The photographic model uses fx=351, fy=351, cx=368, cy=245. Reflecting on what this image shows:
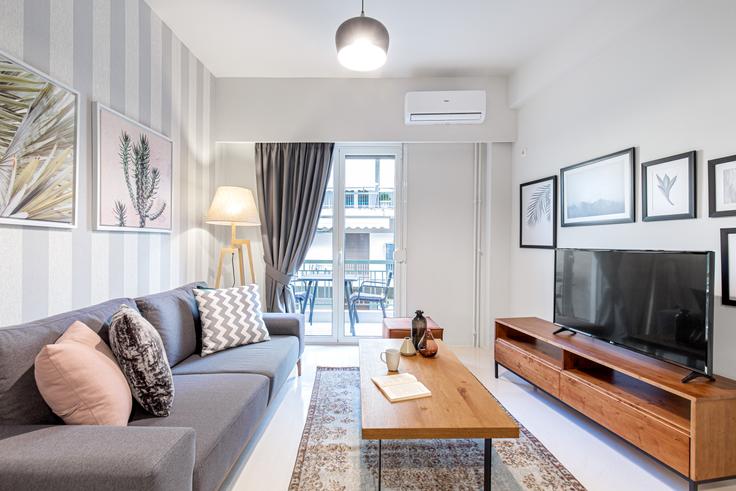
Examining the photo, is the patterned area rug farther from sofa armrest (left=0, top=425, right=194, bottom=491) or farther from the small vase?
sofa armrest (left=0, top=425, right=194, bottom=491)

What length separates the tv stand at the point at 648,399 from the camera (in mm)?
1568

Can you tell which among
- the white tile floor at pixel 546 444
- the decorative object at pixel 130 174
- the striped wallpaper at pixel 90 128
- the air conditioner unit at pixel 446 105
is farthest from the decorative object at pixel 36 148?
the air conditioner unit at pixel 446 105

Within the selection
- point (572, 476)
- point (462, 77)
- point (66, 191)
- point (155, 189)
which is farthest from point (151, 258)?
point (462, 77)

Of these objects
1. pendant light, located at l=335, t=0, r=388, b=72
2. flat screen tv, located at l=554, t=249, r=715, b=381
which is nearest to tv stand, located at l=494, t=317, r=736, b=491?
flat screen tv, located at l=554, t=249, r=715, b=381

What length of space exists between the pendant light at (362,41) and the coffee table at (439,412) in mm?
1828

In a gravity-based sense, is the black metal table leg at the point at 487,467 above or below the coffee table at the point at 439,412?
below

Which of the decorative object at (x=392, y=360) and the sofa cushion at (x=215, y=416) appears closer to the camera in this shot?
the sofa cushion at (x=215, y=416)

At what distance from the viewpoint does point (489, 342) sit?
3936 millimetres

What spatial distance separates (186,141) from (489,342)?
368 centimetres

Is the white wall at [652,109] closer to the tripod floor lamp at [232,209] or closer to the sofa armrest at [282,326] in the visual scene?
the sofa armrest at [282,326]

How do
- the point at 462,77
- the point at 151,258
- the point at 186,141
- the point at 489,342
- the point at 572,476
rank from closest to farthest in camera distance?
the point at 572,476 → the point at 151,258 → the point at 186,141 → the point at 462,77 → the point at 489,342

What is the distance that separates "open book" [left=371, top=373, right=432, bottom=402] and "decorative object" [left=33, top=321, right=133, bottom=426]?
1.13m

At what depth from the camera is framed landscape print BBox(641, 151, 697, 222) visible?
1981 mm

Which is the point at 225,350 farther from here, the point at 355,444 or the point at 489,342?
the point at 489,342
